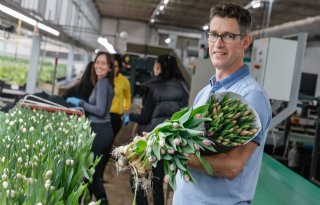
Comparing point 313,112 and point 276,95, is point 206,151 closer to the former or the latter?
point 276,95

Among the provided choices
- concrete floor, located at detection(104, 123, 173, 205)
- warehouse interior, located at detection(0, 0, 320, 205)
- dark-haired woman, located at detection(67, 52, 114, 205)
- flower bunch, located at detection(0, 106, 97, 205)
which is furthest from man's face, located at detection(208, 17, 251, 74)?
concrete floor, located at detection(104, 123, 173, 205)

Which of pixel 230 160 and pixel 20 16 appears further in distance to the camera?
pixel 20 16

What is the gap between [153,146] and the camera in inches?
49.9

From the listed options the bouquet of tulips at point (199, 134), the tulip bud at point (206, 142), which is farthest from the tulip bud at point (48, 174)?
the tulip bud at point (206, 142)

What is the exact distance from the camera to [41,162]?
1625 millimetres

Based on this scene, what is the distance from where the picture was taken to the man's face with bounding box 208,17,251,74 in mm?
1447

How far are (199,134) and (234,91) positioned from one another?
0.28 meters

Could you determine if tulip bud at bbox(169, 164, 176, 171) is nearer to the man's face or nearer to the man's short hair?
the man's face

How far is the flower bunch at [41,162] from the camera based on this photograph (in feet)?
4.03

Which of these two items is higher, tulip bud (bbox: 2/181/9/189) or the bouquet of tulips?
the bouquet of tulips

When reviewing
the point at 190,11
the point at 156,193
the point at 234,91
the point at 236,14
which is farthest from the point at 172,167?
the point at 190,11

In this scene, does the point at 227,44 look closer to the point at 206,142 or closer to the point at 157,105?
the point at 206,142

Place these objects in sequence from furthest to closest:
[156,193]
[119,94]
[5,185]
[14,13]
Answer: [119,94] < [156,193] < [14,13] < [5,185]

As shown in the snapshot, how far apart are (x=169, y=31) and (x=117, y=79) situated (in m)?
15.3
